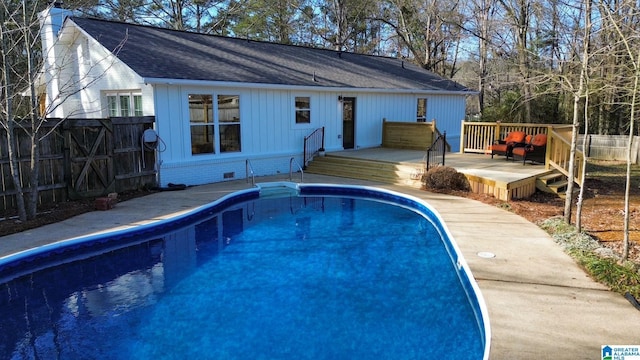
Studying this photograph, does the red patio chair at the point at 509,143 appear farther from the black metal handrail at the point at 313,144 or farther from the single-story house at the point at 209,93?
the black metal handrail at the point at 313,144

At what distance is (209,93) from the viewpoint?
12.3 m

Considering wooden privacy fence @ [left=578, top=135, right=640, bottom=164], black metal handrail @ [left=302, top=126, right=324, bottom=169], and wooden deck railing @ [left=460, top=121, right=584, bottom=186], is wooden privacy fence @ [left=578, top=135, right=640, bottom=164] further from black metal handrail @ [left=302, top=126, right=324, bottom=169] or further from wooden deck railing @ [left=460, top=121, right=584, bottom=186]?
black metal handrail @ [left=302, top=126, right=324, bottom=169]

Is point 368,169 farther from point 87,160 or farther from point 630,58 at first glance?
point 630,58

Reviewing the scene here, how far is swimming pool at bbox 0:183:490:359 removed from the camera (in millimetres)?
4789

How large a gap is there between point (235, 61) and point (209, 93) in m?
2.53

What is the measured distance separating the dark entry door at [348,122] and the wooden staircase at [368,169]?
1850 mm

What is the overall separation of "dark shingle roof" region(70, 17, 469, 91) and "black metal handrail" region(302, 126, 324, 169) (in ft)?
5.47

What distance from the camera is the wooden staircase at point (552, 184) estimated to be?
450 inches

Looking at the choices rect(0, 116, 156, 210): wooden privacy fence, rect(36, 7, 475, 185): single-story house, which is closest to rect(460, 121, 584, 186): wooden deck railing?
rect(36, 7, 475, 185): single-story house

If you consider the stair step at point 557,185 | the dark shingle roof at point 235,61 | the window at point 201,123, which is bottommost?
the stair step at point 557,185

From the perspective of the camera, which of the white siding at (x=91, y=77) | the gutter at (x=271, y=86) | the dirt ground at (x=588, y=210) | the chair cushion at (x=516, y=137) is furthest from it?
the chair cushion at (x=516, y=137)

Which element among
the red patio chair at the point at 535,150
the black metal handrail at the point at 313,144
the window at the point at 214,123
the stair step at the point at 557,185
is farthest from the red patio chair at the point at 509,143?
the window at the point at 214,123

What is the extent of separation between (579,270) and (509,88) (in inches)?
1043
